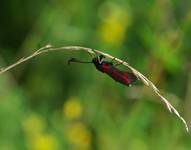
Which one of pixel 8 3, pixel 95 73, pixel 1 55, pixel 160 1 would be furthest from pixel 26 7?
pixel 160 1

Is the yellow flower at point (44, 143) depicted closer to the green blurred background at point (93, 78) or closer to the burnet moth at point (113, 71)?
the green blurred background at point (93, 78)

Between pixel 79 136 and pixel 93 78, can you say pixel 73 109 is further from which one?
pixel 93 78

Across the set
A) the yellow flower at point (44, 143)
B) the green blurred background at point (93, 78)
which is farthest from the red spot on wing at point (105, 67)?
the yellow flower at point (44, 143)

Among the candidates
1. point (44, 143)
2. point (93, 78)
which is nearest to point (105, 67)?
point (44, 143)

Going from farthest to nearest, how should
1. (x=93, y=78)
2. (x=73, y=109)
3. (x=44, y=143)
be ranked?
1. (x=93, y=78)
2. (x=73, y=109)
3. (x=44, y=143)

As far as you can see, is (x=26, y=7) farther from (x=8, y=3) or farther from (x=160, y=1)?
(x=160, y=1)

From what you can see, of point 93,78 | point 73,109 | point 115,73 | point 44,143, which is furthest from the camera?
point 93,78

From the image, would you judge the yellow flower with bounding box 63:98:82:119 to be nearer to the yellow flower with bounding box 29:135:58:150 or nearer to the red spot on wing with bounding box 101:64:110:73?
the yellow flower with bounding box 29:135:58:150
